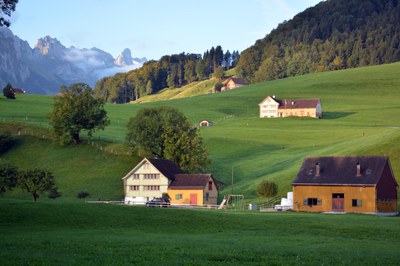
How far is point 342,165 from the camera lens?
79.4m

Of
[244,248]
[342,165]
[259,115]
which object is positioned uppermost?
[259,115]

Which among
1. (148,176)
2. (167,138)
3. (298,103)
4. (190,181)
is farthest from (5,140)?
(298,103)

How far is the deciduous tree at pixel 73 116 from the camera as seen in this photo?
113 meters

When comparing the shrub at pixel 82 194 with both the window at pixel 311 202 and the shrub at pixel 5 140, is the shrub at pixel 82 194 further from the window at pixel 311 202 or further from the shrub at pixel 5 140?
the window at pixel 311 202

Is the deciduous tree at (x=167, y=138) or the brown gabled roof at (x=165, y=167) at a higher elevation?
the deciduous tree at (x=167, y=138)

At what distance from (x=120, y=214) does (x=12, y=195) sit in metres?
48.6

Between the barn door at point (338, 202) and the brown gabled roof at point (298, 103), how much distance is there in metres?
93.2

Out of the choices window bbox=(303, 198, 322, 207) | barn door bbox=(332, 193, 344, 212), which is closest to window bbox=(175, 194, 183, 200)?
window bbox=(303, 198, 322, 207)

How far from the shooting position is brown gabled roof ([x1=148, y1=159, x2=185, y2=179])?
93375 mm

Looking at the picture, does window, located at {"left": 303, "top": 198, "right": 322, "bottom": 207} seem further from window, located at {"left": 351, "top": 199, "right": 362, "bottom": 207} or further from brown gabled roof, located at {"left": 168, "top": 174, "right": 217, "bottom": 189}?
brown gabled roof, located at {"left": 168, "top": 174, "right": 217, "bottom": 189}

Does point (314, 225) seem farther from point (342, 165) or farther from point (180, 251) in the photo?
point (342, 165)

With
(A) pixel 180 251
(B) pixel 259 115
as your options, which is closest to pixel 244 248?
(A) pixel 180 251

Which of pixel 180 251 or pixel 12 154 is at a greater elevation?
pixel 12 154

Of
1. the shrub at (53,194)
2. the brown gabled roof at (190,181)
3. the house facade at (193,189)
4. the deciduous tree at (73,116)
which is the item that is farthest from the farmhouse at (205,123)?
the shrub at (53,194)
